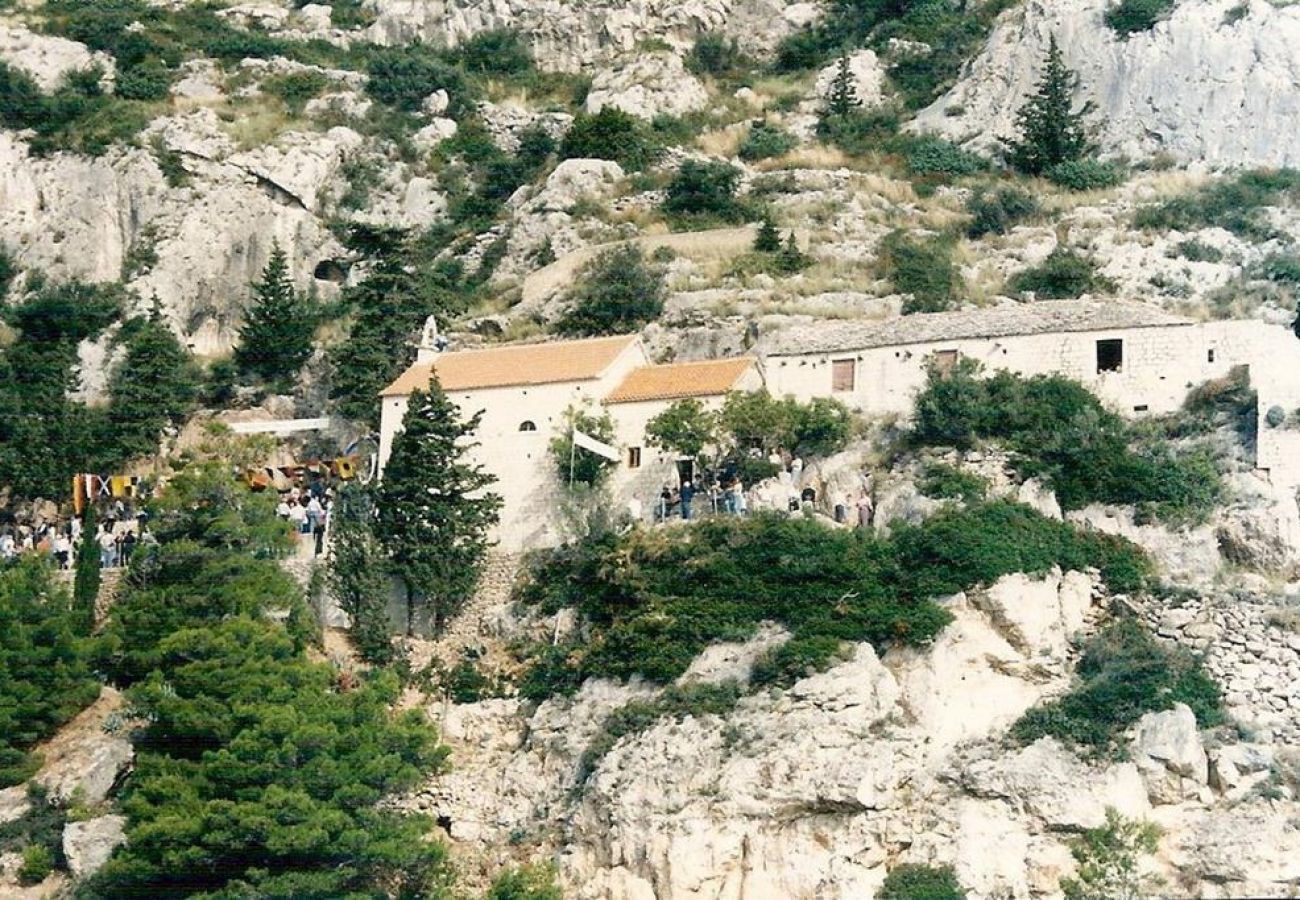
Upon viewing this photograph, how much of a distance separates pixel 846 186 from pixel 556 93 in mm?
15778

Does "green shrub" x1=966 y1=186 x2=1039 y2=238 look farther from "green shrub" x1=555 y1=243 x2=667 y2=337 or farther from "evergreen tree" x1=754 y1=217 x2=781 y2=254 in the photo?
"green shrub" x1=555 y1=243 x2=667 y2=337

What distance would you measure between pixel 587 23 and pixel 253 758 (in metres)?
42.4

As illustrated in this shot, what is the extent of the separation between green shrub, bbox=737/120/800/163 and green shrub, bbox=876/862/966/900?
32.7 m

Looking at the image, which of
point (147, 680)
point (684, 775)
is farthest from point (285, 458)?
point (684, 775)

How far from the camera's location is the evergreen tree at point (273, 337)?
2249 inches

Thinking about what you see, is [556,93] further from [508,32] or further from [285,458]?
[285,458]

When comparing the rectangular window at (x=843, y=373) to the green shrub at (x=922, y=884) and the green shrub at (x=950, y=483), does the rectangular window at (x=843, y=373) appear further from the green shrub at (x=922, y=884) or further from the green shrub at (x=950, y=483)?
the green shrub at (x=922, y=884)

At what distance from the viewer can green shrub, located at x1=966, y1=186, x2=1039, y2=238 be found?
58.6m

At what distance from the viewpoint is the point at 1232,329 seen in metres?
45.7

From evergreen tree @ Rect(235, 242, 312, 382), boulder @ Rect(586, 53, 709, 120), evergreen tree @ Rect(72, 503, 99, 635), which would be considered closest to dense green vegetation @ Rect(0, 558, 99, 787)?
evergreen tree @ Rect(72, 503, 99, 635)

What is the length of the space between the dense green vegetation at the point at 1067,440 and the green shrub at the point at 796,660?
258 inches

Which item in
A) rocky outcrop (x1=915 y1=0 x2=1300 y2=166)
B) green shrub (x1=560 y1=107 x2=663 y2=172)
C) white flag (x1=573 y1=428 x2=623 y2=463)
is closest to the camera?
white flag (x1=573 y1=428 x2=623 y2=463)

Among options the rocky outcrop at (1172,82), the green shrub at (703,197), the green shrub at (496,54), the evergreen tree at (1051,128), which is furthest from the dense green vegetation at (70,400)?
the rocky outcrop at (1172,82)

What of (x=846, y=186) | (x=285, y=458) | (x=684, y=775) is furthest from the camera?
(x=846, y=186)
